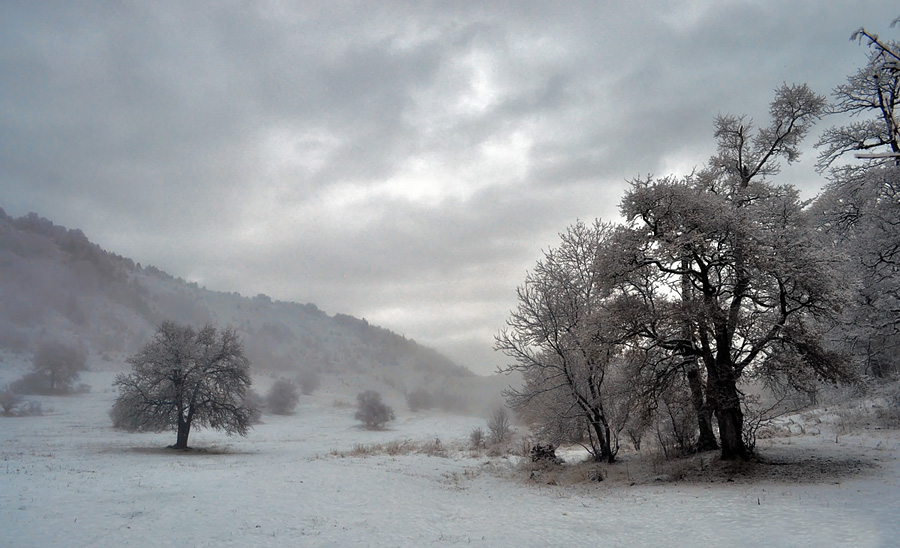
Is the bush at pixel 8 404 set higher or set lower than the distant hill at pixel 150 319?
lower

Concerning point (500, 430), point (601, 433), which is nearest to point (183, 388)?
point (500, 430)

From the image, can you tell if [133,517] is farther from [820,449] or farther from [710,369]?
[820,449]

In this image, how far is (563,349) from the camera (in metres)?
22.0

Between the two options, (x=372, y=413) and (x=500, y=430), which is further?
(x=372, y=413)

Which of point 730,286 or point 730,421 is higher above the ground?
point 730,286

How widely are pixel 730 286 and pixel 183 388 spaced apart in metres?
33.1

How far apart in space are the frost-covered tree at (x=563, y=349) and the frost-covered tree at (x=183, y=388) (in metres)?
21.3

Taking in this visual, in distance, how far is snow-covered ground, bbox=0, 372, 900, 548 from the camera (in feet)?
32.7

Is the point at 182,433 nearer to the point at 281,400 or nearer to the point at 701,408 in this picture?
the point at 701,408

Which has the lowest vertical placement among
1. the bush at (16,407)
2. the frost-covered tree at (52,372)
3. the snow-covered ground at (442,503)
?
the snow-covered ground at (442,503)

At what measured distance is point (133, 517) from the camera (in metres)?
11.8

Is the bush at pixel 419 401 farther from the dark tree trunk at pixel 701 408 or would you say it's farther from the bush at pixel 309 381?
the dark tree trunk at pixel 701 408

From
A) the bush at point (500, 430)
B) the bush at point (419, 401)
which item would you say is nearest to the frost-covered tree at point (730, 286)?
the bush at point (500, 430)

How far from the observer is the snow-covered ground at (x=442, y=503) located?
995 centimetres
